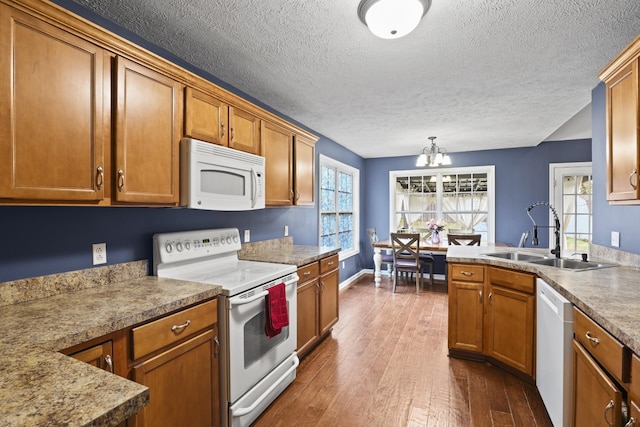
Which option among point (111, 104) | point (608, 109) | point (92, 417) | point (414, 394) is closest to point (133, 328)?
point (92, 417)

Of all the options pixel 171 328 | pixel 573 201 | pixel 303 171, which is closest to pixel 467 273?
pixel 303 171

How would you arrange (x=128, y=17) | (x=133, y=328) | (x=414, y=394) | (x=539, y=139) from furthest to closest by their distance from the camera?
(x=539, y=139)
(x=414, y=394)
(x=128, y=17)
(x=133, y=328)

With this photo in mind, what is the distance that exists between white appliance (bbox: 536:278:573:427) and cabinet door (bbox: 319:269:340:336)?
169 cm

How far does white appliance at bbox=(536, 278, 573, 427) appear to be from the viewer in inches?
61.9

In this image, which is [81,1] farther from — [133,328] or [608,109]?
[608,109]

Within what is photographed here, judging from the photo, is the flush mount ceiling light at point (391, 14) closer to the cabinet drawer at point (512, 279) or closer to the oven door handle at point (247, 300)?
the oven door handle at point (247, 300)

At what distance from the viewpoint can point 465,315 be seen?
2697mm

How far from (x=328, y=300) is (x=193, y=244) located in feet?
4.88

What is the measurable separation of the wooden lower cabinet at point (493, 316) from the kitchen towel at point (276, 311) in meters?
1.51

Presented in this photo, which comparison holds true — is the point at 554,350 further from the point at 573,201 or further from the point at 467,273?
the point at 573,201

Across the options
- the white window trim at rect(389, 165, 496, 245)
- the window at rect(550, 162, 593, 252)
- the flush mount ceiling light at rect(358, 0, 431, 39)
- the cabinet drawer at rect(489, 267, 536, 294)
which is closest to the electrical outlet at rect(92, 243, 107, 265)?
the flush mount ceiling light at rect(358, 0, 431, 39)

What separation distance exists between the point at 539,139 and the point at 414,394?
14.4 feet

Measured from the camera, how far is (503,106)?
327cm

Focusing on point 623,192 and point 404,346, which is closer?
point 623,192
